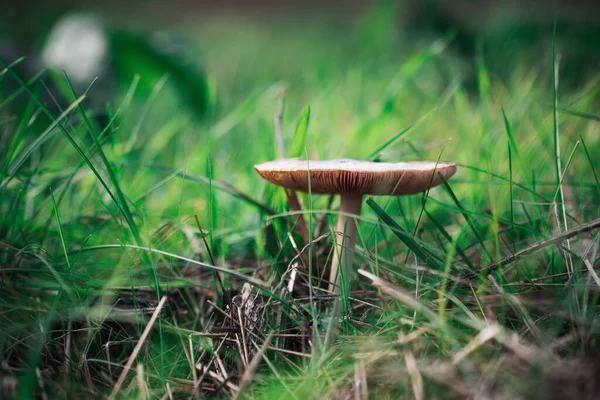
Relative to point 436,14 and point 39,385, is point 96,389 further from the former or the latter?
point 436,14

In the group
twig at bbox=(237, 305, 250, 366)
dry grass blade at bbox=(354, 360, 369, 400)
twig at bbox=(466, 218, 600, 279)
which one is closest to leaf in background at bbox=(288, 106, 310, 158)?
twig at bbox=(237, 305, 250, 366)

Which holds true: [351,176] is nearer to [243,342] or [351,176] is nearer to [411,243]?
[411,243]

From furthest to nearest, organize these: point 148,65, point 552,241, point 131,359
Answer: point 148,65 → point 552,241 → point 131,359

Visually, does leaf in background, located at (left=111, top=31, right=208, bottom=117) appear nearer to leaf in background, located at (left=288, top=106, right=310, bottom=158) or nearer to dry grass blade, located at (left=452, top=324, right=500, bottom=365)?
leaf in background, located at (left=288, top=106, right=310, bottom=158)

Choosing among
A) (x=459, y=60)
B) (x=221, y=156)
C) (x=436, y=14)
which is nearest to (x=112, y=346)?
(x=221, y=156)

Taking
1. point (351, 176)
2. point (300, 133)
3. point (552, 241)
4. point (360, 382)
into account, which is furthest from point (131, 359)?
point (552, 241)

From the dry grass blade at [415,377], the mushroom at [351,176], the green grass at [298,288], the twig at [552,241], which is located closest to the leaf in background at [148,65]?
the green grass at [298,288]

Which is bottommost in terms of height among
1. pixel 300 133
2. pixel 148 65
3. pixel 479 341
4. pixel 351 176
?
pixel 479 341
